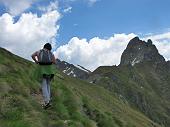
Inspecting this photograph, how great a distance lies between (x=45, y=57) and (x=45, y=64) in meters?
0.37

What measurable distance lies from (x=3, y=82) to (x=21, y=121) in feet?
18.1

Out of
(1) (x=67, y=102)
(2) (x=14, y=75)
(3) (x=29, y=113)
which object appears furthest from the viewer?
(2) (x=14, y=75)

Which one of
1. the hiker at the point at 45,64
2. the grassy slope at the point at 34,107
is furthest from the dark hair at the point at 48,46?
the grassy slope at the point at 34,107

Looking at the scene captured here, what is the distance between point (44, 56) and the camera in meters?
22.1

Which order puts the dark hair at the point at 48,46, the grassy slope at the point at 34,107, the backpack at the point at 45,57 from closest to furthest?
1. the grassy slope at the point at 34,107
2. the backpack at the point at 45,57
3. the dark hair at the point at 48,46

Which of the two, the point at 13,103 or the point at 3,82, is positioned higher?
the point at 3,82

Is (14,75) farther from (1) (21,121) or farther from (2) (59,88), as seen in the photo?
(1) (21,121)

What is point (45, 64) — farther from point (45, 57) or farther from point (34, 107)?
point (34, 107)

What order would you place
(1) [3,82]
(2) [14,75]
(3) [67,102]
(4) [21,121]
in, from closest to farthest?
(4) [21,121]
(1) [3,82]
(3) [67,102]
(2) [14,75]

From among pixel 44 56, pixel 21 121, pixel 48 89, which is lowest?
pixel 21 121

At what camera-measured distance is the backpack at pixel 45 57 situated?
21906mm

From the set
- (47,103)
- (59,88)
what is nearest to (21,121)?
(47,103)

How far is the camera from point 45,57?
72.3ft

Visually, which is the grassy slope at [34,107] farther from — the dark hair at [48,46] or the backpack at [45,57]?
the dark hair at [48,46]
